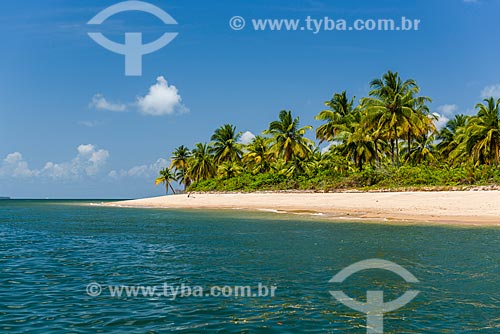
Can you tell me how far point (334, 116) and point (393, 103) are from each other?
13248mm

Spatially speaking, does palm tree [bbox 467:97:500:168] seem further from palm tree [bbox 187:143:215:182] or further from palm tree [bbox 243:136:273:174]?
palm tree [bbox 187:143:215:182]

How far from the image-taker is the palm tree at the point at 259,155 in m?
73.4

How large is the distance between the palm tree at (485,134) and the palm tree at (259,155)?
32.4 meters

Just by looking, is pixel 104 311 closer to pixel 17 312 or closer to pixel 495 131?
pixel 17 312

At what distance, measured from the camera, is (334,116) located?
2534 inches

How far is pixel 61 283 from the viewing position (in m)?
10.9

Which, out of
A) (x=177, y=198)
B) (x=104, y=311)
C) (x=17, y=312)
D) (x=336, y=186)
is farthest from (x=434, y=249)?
(x=177, y=198)

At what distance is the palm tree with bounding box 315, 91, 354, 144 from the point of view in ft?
208

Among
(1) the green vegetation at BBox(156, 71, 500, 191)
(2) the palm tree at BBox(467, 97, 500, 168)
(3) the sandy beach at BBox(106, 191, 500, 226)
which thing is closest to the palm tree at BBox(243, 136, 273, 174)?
(1) the green vegetation at BBox(156, 71, 500, 191)

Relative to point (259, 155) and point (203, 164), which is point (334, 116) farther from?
point (203, 164)

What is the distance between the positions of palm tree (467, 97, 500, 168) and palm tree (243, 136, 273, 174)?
32.4 metres

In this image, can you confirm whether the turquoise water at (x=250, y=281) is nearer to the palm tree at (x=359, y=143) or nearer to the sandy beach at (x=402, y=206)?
the sandy beach at (x=402, y=206)

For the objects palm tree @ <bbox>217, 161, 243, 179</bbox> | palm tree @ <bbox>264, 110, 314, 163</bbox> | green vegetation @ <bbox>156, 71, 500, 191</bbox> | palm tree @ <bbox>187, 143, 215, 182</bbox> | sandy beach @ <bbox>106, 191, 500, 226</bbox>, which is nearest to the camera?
sandy beach @ <bbox>106, 191, 500, 226</bbox>

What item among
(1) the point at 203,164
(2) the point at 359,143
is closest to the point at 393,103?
(2) the point at 359,143
